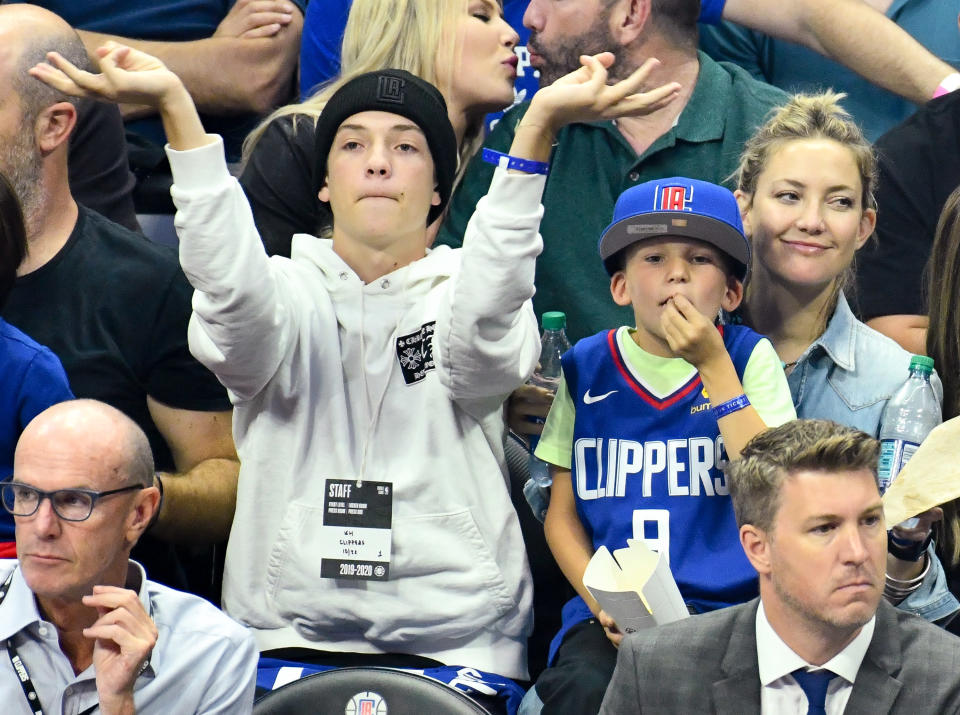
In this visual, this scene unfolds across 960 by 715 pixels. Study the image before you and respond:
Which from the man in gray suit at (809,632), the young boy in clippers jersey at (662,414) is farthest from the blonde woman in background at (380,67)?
the man in gray suit at (809,632)

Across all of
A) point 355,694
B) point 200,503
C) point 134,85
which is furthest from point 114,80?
point 355,694

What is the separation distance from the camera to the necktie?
2543 millimetres

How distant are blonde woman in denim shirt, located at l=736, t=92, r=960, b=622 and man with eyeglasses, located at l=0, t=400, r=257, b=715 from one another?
1394 millimetres

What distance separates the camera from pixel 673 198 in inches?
123

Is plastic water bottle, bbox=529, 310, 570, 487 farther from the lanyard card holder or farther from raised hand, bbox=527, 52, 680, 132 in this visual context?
raised hand, bbox=527, 52, 680, 132

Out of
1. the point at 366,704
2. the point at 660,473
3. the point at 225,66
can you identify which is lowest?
the point at 366,704

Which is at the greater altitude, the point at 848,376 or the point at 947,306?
the point at 947,306

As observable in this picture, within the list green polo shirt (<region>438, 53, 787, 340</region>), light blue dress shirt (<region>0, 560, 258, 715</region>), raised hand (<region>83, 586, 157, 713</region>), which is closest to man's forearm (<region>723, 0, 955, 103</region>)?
green polo shirt (<region>438, 53, 787, 340</region>)

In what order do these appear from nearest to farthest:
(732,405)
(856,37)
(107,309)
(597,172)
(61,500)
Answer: (61,500) → (732,405) → (107,309) → (597,172) → (856,37)

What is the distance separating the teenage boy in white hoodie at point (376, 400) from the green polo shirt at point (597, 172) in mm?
603

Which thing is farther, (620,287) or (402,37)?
(402,37)

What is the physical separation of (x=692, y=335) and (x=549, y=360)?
0.73 meters

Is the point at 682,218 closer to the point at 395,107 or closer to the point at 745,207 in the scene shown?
the point at 745,207

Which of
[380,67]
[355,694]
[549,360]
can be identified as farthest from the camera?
[380,67]
